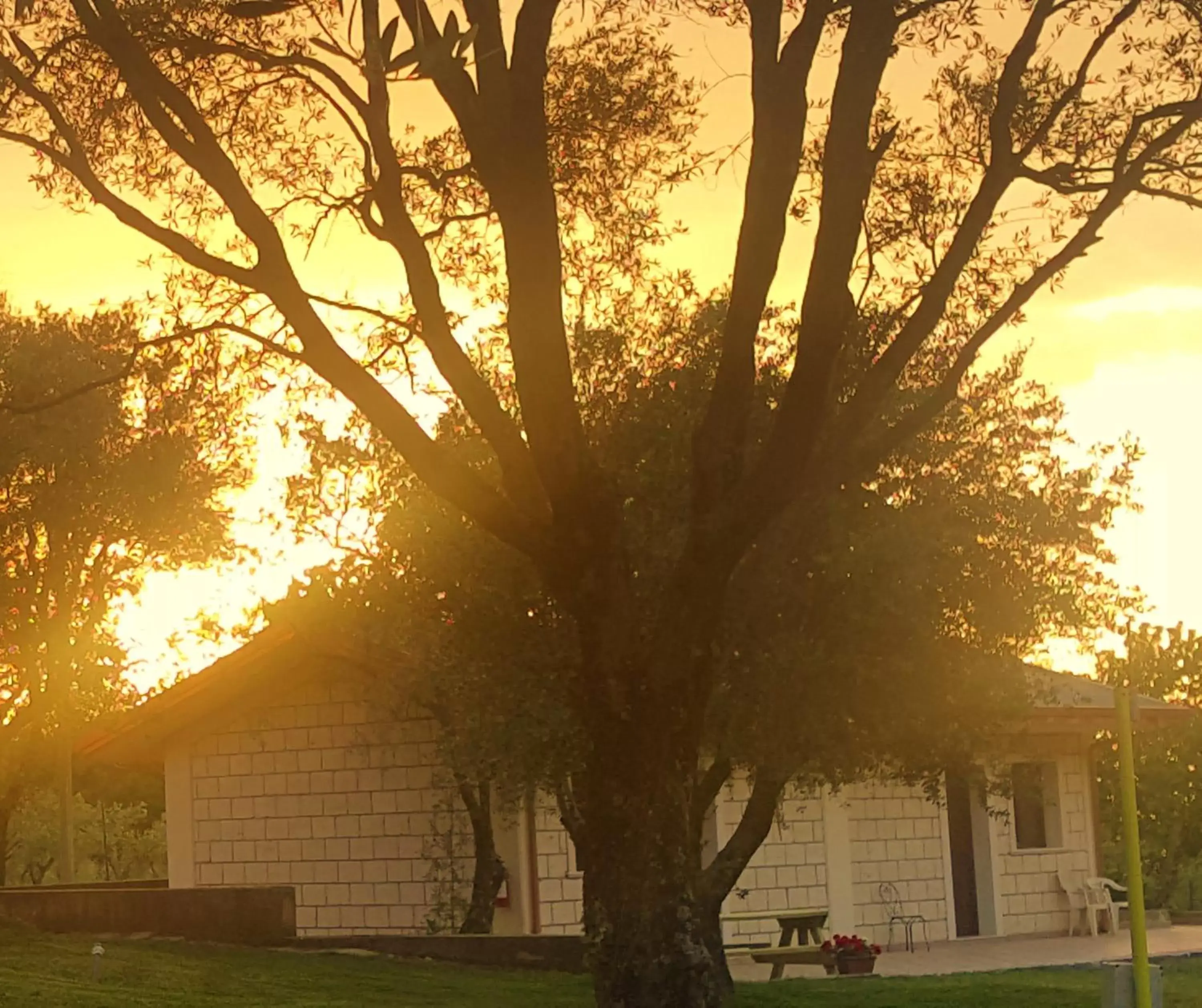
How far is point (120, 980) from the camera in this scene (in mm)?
17609

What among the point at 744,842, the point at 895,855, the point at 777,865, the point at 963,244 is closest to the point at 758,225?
the point at 963,244

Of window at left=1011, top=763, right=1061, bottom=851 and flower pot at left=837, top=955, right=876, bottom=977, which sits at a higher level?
window at left=1011, top=763, right=1061, bottom=851

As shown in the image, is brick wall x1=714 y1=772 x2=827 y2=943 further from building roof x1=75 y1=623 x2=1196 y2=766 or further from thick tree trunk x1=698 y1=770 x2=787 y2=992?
thick tree trunk x1=698 y1=770 x2=787 y2=992

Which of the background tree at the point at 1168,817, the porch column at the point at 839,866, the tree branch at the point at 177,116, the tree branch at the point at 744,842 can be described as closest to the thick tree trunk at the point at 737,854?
the tree branch at the point at 744,842

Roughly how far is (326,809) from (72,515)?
51.4ft

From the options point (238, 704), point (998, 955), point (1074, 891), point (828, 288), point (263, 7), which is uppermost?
point (263, 7)

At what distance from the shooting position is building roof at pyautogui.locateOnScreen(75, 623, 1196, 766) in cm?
2534

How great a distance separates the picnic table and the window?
4.83 metres

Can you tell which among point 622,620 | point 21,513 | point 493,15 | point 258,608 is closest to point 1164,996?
point 622,620

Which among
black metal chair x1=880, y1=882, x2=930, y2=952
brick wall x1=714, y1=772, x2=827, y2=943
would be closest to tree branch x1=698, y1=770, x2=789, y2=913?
brick wall x1=714, y1=772, x2=827, y2=943

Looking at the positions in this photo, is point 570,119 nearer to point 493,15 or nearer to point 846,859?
point 493,15

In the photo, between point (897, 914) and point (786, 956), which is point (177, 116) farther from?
point (897, 914)

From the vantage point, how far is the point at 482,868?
23219 millimetres

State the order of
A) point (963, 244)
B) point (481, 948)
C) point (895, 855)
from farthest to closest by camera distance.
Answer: point (895, 855) → point (481, 948) → point (963, 244)
